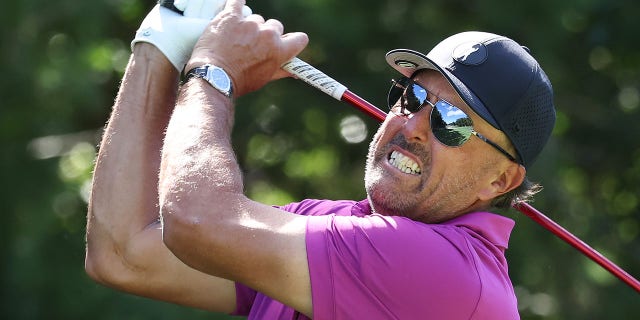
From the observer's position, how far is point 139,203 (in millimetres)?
3334

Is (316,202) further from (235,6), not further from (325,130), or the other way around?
(325,130)

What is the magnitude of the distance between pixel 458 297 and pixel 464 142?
501mm

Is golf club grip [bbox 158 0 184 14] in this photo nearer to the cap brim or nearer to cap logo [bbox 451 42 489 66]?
the cap brim

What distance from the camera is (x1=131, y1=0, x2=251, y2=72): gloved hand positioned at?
10.8 feet

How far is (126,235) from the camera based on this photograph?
3.32 meters

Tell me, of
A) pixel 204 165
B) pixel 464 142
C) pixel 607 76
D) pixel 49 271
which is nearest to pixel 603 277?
pixel 607 76

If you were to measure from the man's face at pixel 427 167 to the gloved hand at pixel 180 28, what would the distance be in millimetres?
527

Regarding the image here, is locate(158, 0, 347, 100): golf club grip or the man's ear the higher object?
locate(158, 0, 347, 100): golf club grip

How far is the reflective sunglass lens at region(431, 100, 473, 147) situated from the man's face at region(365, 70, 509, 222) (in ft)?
0.05

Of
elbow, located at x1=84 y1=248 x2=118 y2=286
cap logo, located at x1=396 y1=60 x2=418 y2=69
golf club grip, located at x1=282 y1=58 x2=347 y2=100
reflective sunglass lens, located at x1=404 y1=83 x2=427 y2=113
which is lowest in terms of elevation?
elbow, located at x1=84 y1=248 x2=118 y2=286

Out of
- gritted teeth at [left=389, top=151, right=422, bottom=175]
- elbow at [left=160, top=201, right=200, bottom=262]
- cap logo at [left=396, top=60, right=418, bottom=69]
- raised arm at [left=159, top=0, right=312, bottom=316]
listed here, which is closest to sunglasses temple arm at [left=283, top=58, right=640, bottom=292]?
cap logo at [left=396, top=60, right=418, bottom=69]

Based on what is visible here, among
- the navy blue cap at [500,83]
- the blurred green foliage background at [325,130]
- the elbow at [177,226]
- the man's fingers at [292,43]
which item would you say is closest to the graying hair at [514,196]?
the navy blue cap at [500,83]

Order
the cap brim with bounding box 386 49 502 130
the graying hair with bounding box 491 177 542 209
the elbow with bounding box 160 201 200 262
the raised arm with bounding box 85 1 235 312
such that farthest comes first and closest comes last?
the graying hair with bounding box 491 177 542 209
the raised arm with bounding box 85 1 235 312
the cap brim with bounding box 386 49 502 130
the elbow with bounding box 160 201 200 262

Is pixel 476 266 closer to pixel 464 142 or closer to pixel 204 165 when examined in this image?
pixel 464 142
